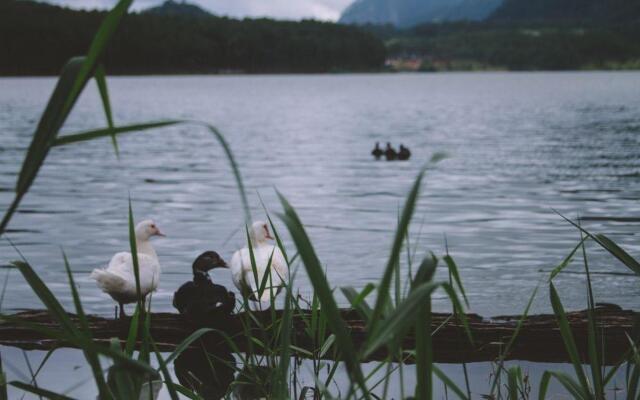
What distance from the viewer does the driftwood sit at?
5.27 meters

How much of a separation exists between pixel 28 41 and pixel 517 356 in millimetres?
127327

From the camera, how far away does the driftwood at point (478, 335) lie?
5270 mm

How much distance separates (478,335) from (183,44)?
142377 millimetres

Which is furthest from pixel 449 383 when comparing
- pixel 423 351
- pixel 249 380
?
pixel 249 380

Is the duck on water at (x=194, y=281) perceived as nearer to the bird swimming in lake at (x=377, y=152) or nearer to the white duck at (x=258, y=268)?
the white duck at (x=258, y=268)

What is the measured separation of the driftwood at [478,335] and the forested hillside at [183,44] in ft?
383

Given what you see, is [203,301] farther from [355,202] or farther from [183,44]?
[183,44]

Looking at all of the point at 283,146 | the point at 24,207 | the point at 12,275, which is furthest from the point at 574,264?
the point at 283,146

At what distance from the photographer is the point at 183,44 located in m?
144

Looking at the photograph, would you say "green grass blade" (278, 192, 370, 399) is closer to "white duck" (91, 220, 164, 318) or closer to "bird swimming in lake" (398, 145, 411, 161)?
"white duck" (91, 220, 164, 318)

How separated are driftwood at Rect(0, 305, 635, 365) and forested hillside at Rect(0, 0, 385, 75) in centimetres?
11659

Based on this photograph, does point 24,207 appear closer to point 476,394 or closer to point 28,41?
point 476,394

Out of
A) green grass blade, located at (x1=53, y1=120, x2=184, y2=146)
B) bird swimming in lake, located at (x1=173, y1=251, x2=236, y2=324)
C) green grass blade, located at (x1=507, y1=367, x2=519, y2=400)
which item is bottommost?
bird swimming in lake, located at (x1=173, y1=251, x2=236, y2=324)

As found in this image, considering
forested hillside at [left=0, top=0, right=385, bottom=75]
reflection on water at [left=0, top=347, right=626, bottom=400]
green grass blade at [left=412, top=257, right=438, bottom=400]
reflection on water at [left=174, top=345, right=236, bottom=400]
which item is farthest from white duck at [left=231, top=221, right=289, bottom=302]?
forested hillside at [left=0, top=0, right=385, bottom=75]
